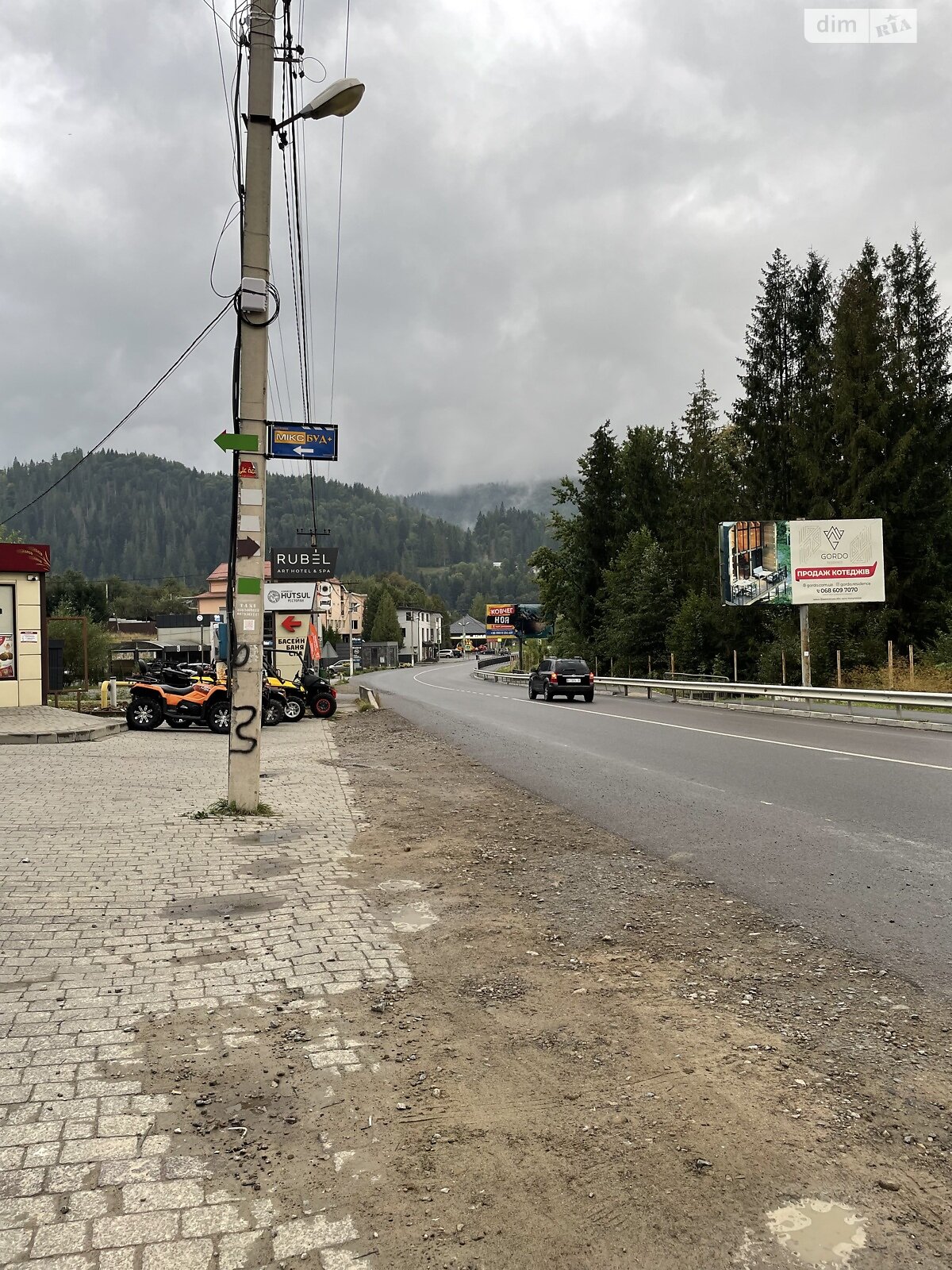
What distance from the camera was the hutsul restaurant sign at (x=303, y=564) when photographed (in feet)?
123

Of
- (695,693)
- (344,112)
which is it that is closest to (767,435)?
(695,693)

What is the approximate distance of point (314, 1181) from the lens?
2.94 metres

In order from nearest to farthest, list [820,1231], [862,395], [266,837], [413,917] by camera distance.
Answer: [820,1231], [413,917], [266,837], [862,395]

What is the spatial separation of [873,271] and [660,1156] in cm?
4825

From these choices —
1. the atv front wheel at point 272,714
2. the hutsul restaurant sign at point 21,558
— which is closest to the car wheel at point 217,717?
the atv front wheel at point 272,714

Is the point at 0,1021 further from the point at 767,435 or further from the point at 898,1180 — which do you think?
the point at 767,435

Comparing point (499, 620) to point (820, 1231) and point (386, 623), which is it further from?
point (820, 1231)

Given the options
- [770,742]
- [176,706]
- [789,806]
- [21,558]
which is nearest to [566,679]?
[176,706]

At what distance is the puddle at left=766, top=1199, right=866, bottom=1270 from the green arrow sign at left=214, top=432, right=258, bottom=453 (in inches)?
326

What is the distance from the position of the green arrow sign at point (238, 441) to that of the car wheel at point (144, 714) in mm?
13813

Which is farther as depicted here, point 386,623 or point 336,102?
point 386,623

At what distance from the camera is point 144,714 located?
71.3ft

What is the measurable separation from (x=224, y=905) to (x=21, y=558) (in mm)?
18373

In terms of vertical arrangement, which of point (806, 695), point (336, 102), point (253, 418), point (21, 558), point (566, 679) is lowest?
point (806, 695)
